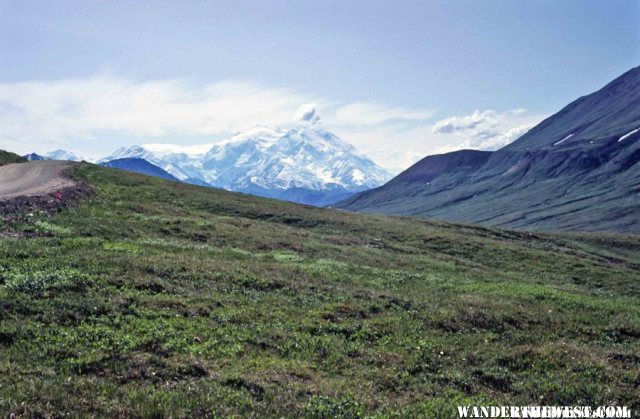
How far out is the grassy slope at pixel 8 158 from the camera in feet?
237

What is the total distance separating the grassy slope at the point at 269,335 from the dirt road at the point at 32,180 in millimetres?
11660

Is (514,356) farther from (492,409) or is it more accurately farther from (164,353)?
(164,353)

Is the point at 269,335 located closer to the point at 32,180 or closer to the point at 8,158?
the point at 32,180

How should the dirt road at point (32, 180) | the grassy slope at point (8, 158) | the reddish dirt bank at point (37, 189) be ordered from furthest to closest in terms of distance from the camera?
the grassy slope at point (8, 158), the dirt road at point (32, 180), the reddish dirt bank at point (37, 189)

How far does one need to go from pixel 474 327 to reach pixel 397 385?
701cm

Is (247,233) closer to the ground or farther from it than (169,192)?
closer to the ground

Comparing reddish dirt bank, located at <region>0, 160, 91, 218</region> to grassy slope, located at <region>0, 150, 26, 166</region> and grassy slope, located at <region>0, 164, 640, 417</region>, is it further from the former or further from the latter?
grassy slope, located at <region>0, 150, 26, 166</region>

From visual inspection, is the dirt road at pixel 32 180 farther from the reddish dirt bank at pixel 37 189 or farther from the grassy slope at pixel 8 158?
the grassy slope at pixel 8 158

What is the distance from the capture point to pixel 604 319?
22.2 meters

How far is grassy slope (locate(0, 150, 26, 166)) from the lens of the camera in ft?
237

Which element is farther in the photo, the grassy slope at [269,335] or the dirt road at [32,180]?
the dirt road at [32,180]

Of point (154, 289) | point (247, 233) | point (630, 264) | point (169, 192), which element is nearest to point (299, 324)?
point (154, 289)

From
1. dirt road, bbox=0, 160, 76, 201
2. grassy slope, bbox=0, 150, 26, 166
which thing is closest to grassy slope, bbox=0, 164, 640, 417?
dirt road, bbox=0, 160, 76, 201

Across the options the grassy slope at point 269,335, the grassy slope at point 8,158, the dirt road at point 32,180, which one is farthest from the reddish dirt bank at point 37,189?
the grassy slope at point 8,158
